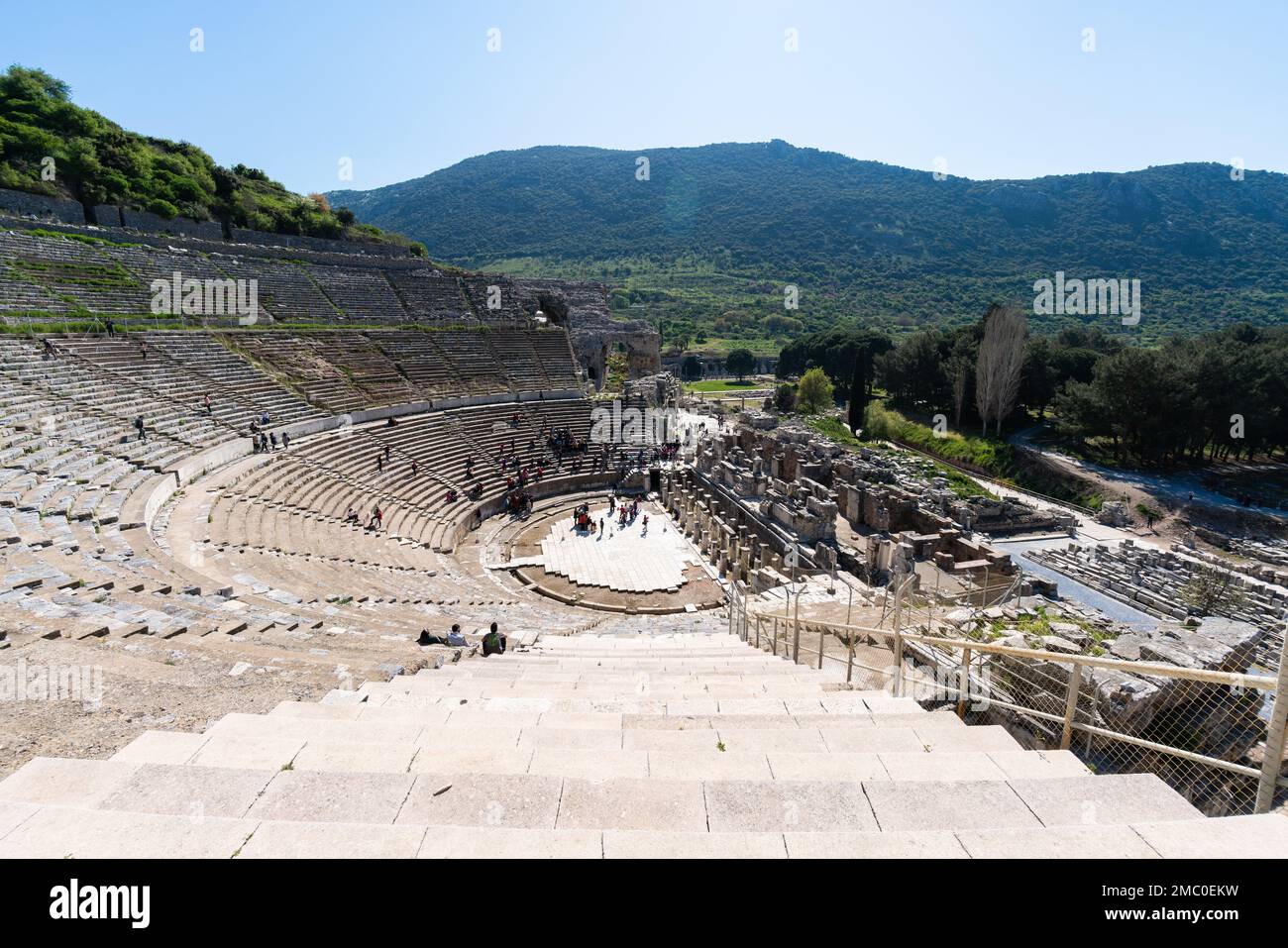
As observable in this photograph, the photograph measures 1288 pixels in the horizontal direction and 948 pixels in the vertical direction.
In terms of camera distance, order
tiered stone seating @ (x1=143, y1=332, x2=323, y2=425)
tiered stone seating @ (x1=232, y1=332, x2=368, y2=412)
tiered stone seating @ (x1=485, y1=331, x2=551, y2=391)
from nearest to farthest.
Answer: tiered stone seating @ (x1=143, y1=332, x2=323, y2=425), tiered stone seating @ (x1=232, y1=332, x2=368, y2=412), tiered stone seating @ (x1=485, y1=331, x2=551, y2=391)

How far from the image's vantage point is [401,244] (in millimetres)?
47656

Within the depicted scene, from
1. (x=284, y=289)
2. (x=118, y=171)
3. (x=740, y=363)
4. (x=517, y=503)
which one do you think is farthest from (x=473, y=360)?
(x=740, y=363)

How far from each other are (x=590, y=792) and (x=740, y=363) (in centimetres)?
7337

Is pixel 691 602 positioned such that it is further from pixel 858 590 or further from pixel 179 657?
pixel 179 657

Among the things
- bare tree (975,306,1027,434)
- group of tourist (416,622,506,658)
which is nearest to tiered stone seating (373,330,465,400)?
group of tourist (416,622,506,658)

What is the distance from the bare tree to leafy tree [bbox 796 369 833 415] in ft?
43.0

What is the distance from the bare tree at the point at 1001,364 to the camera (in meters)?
37.5

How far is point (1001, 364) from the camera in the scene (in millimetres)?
37656

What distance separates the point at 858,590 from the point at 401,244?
45131 millimetres

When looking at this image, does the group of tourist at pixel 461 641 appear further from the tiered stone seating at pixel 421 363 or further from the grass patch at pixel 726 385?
the grass patch at pixel 726 385

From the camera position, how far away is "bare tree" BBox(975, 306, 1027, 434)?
37.5 m

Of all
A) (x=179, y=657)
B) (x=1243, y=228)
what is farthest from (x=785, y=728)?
(x=1243, y=228)

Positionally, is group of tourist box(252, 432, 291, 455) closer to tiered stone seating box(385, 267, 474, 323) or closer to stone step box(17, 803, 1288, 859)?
tiered stone seating box(385, 267, 474, 323)

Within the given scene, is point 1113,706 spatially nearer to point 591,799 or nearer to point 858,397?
point 591,799
